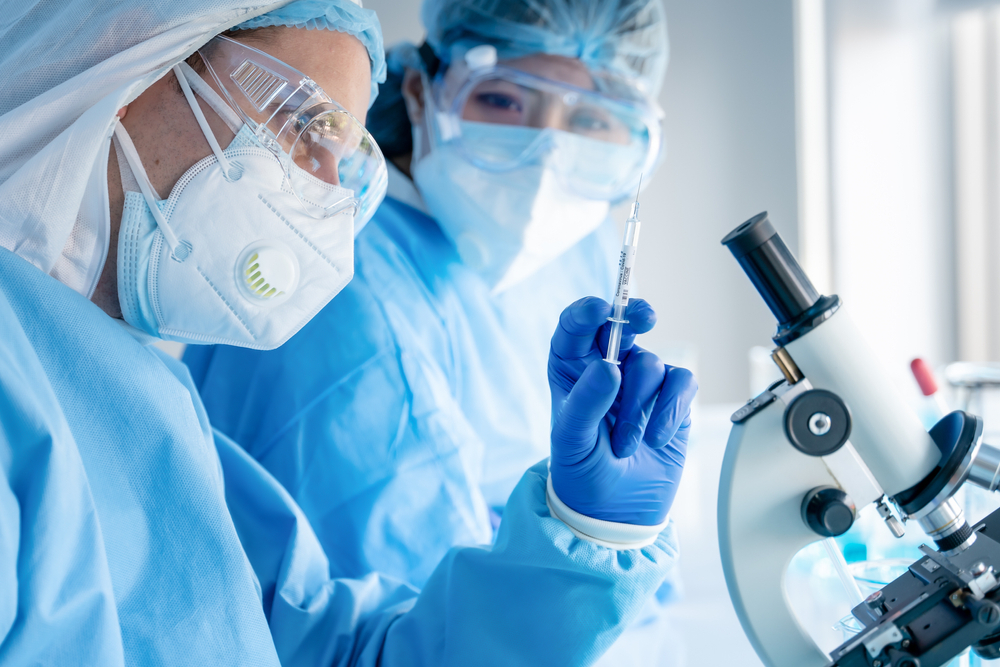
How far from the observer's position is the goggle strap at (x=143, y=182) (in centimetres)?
72

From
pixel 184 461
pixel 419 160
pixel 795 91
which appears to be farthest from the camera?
pixel 795 91

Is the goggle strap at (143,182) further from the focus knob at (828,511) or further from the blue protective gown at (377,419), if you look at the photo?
the focus knob at (828,511)

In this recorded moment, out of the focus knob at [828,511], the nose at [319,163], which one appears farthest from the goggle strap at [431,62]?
the focus knob at [828,511]

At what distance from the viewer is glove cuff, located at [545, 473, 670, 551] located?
2.56 feet

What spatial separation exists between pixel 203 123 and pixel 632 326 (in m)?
0.53

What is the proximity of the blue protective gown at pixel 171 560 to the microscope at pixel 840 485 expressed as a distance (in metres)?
0.18

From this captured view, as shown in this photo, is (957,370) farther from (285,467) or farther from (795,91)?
(795,91)

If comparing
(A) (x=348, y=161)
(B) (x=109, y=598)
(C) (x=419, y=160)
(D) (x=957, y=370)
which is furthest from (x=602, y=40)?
(B) (x=109, y=598)

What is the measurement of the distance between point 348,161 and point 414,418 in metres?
0.45

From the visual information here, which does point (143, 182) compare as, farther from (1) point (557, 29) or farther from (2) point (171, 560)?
(1) point (557, 29)

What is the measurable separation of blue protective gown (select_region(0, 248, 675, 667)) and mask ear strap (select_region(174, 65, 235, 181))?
21 centimetres

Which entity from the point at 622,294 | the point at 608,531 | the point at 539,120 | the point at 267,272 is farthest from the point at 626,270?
the point at 539,120

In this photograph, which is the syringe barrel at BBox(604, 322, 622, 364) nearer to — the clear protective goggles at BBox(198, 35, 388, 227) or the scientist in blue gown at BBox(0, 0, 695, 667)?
the scientist in blue gown at BBox(0, 0, 695, 667)

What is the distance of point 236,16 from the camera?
2.47 feet
